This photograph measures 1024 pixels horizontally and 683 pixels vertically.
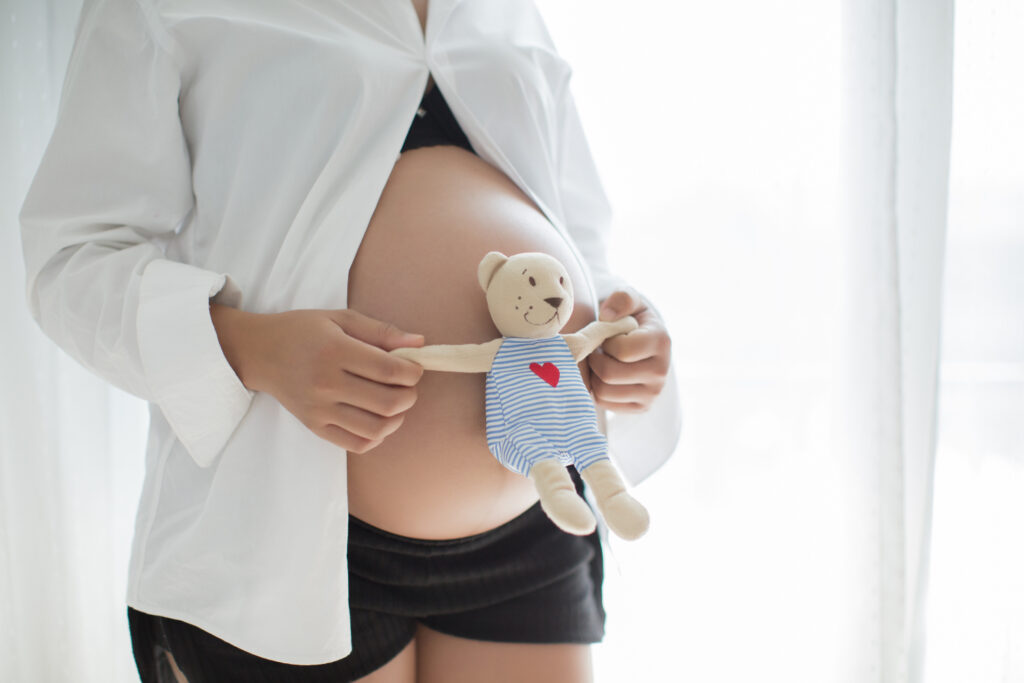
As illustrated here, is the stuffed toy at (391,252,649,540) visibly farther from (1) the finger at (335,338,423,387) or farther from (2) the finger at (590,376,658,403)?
Answer: (2) the finger at (590,376,658,403)

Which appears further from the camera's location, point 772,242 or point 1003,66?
point 772,242

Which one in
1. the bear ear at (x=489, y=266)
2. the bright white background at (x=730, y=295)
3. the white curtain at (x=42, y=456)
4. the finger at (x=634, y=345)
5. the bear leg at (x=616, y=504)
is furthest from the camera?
the bright white background at (x=730, y=295)

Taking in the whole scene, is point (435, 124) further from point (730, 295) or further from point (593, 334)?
point (730, 295)

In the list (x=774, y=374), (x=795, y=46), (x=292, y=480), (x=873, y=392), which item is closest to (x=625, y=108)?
(x=795, y=46)

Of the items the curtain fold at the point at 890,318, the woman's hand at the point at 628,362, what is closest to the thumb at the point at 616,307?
the woman's hand at the point at 628,362

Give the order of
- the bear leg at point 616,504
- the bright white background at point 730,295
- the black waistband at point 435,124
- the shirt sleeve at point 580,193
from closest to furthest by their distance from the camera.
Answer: the bear leg at point 616,504, the black waistband at point 435,124, the shirt sleeve at point 580,193, the bright white background at point 730,295

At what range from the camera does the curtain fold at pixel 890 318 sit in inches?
45.8

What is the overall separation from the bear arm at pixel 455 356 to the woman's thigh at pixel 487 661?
0.37m

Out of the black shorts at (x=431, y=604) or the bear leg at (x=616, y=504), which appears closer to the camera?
the bear leg at (x=616, y=504)

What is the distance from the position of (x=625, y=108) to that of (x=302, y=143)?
0.79 metres

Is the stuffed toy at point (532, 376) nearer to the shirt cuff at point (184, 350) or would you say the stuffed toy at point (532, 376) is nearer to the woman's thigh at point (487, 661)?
the shirt cuff at point (184, 350)

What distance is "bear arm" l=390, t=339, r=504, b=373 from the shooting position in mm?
583

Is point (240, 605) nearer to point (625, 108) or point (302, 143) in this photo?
point (302, 143)

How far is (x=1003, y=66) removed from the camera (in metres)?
1.04
